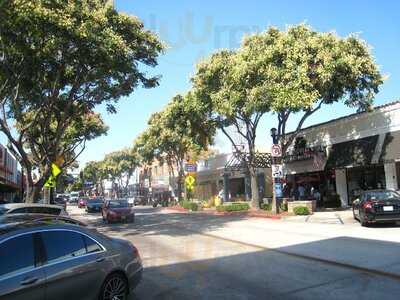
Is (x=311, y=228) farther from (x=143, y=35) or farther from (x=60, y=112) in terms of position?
(x=60, y=112)

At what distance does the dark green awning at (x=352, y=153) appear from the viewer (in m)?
27.3

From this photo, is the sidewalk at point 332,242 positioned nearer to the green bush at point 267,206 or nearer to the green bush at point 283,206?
the green bush at point 283,206

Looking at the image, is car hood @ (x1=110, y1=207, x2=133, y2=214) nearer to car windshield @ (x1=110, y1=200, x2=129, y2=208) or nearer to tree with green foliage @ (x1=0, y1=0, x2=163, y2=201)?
car windshield @ (x1=110, y1=200, x2=129, y2=208)

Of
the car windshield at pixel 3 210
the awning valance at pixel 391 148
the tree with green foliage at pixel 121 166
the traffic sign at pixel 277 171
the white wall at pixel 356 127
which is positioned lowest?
the car windshield at pixel 3 210

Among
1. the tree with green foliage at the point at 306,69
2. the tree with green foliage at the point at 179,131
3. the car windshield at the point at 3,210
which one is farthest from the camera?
the tree with green foliage at the point at 179,131

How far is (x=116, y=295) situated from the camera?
300 inches

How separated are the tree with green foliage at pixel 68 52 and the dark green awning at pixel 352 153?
453 inches

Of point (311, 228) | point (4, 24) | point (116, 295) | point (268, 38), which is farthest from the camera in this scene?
point (268, 38)

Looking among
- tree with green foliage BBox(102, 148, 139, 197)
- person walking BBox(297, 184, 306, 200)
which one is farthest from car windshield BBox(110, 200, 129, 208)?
tree with green foliage BBox(102, 148, 139, 197)

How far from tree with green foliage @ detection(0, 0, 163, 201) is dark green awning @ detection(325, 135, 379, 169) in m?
11.5

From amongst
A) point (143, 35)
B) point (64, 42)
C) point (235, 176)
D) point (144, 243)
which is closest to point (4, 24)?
point (64, 42)

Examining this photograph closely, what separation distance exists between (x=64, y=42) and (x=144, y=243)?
774 centimetres

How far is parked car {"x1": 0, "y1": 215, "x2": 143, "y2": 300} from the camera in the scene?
20.3ft

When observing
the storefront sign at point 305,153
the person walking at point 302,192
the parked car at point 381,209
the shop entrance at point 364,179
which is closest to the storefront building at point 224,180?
the storefront sign at point 305,153
